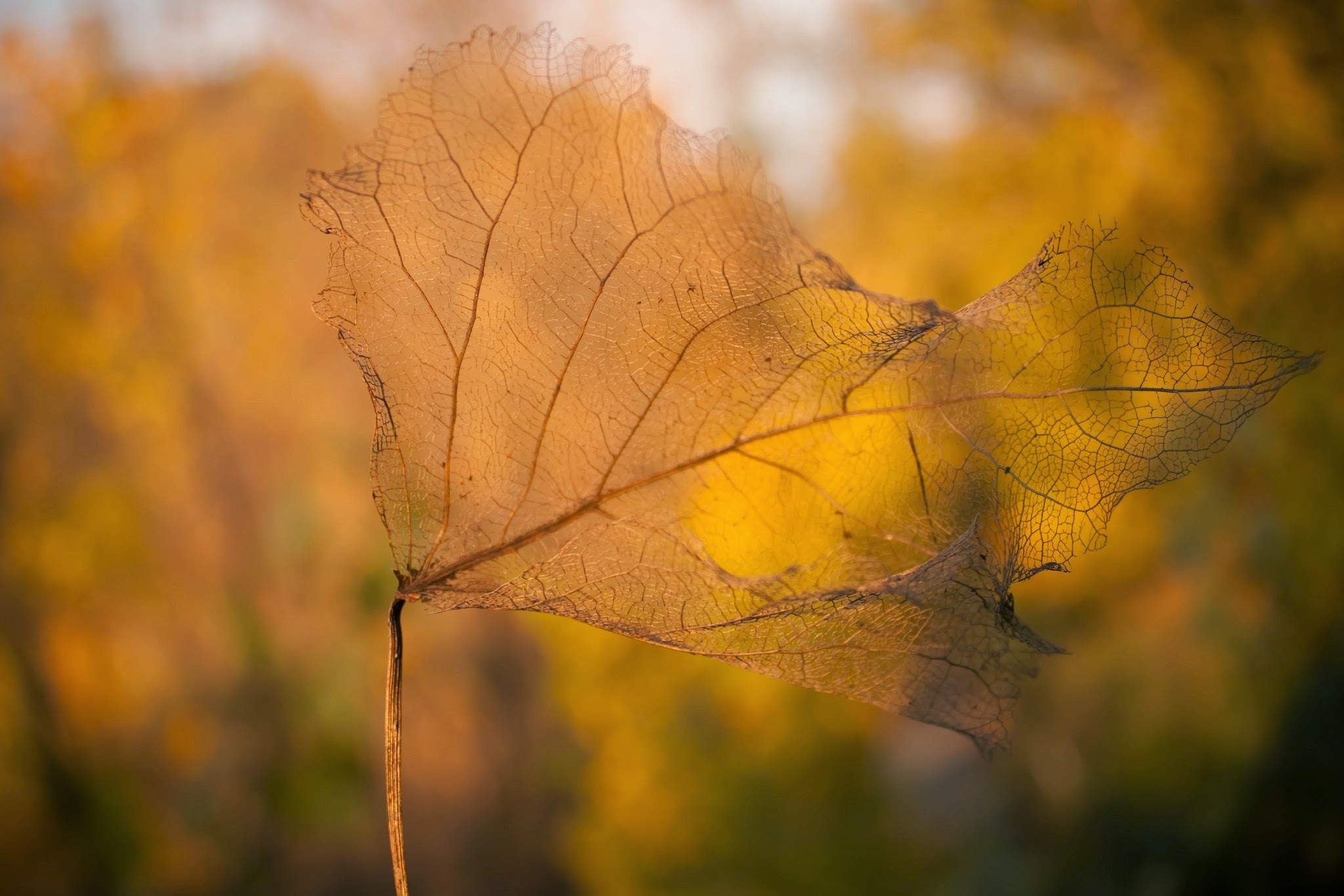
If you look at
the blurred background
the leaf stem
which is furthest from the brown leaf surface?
the blurred background

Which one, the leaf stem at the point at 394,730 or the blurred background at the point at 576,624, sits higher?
the blurred background at the point at 576,624

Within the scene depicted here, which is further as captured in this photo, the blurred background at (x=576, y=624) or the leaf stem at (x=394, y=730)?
the blurred background at (x=576, y=624)

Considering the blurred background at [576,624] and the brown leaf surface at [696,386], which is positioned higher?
the blurred background at [576,624]

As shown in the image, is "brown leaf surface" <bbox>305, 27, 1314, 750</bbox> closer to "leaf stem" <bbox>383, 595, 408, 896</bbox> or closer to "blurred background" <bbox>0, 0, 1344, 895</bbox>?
"leaf stem" <bbox>383, 595, 408, 896</bbox>

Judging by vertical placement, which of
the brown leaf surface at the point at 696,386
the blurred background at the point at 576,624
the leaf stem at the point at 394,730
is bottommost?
the leaf stem at the point at 394,730

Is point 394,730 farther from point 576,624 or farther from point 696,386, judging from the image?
point 576,624

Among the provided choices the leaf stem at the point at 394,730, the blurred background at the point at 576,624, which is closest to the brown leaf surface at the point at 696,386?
the leaf stem at the point at 394,730

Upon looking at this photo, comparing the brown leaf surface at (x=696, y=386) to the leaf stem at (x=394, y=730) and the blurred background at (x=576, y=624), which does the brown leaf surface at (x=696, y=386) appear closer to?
the leaf stem at (x=394, y=730)
